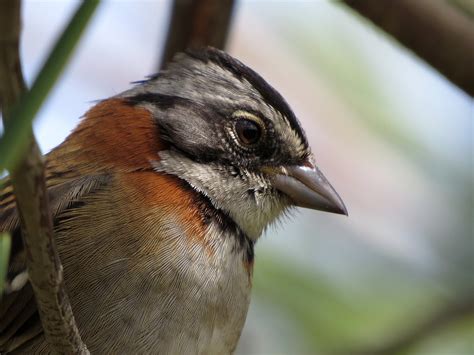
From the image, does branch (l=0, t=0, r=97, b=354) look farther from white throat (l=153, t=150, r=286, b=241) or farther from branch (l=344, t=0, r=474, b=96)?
branch (l=344, t=0, r=474, b=96)

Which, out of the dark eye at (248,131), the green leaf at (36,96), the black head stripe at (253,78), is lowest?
the dark eye at (248,131)

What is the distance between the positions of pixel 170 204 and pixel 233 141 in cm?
46

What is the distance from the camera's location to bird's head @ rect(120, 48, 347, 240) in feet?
11.9

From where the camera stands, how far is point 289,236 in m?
6.17

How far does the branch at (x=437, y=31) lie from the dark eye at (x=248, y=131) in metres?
0.72

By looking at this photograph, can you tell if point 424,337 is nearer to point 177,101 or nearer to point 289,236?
point 289,236

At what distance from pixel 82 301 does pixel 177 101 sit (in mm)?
1021

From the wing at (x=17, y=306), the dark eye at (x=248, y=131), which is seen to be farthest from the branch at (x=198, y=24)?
the wing at (x=17, y=306)

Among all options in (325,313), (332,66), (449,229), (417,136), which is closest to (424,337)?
(325,313)

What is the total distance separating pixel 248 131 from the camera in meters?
3.77

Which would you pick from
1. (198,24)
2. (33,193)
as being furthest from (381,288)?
(33,193)

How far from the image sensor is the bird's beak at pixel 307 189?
12.4 ft

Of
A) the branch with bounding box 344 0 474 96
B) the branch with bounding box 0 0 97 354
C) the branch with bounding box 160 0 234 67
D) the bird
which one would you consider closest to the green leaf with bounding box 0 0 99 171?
the branch with bounding box 0 0 97 354

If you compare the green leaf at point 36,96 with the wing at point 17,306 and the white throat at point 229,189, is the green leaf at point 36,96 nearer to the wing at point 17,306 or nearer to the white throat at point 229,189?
the wing at point 17,306
